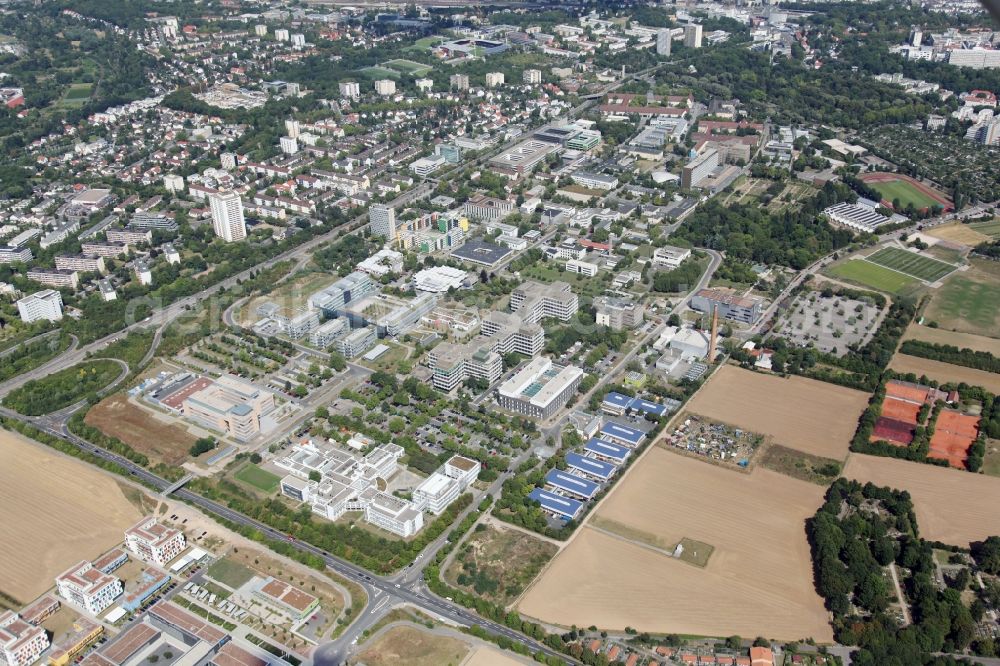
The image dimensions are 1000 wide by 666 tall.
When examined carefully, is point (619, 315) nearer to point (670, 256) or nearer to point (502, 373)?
point (502, 373)

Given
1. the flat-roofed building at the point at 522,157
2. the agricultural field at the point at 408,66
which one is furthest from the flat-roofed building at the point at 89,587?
the agricultural field at the point at 408,66

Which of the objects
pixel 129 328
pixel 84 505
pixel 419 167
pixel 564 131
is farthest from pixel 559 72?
pixel 84 505

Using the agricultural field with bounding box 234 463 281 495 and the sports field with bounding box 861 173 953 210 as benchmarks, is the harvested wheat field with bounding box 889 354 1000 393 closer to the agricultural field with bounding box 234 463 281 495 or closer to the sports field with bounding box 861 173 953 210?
the sports field with bounding box 861 173 953 210

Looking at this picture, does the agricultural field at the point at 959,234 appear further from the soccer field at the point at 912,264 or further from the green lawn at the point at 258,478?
the green lawn at the point at 258,478

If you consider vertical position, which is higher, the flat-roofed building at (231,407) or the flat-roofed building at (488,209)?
the flat-roofed building at (488,209)

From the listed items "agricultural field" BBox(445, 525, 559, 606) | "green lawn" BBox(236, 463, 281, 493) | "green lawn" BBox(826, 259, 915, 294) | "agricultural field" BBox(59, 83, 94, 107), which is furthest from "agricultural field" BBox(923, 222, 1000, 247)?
"agricultural field" BBox(59, 83, 94, 107)

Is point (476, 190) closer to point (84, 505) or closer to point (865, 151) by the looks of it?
point (865, 151)

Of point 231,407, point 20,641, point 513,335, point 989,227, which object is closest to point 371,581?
point 20,641
